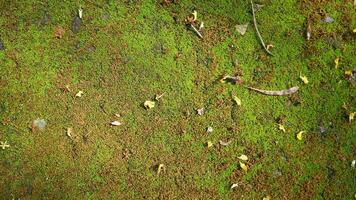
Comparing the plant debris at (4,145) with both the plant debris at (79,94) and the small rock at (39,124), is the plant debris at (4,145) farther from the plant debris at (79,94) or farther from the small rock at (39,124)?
the plant debris at (79,94)

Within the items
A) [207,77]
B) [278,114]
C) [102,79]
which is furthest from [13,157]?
[278,114]

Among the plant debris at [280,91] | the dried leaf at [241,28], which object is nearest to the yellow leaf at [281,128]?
the plant debris at [280,91]

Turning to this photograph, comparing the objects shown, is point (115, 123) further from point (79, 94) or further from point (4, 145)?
point (4, 145)

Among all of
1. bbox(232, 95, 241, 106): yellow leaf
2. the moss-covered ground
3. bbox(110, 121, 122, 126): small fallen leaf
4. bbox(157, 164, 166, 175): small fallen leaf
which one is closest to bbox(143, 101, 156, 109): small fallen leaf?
the moss-covered ground

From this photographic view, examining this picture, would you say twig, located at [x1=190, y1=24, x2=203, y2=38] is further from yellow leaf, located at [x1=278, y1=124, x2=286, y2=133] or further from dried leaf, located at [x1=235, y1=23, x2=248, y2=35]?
yellow leaf, located at [x1=278, y1=124, x2=286, y2=133]

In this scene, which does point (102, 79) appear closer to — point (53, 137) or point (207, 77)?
point (53, 137)

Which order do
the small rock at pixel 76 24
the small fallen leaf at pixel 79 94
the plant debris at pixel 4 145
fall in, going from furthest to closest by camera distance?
the small rock at pixel 76 24, the small fallen leaf at pixel 79 94, the plant debris at pixel 4 145
